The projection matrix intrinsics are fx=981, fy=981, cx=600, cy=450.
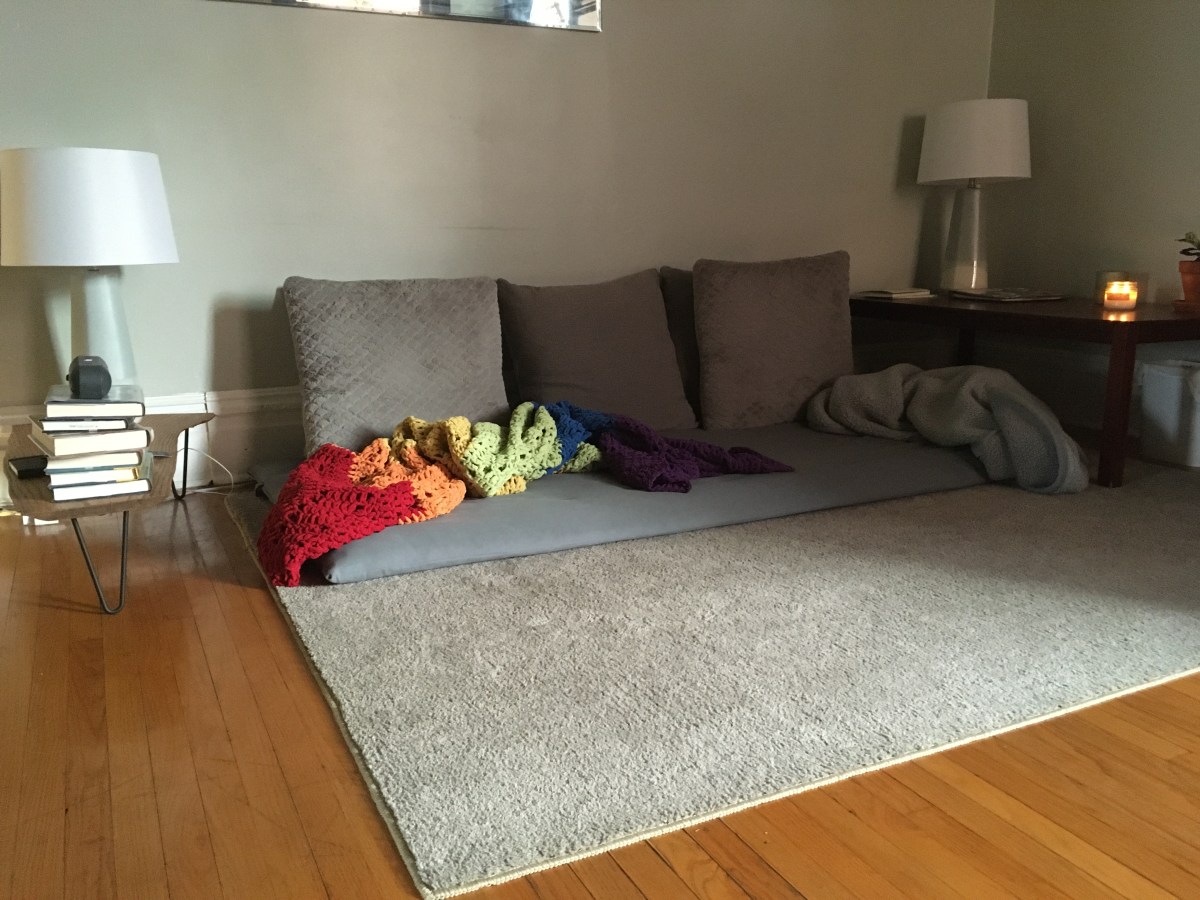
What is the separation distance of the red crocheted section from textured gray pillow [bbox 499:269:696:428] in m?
0.79

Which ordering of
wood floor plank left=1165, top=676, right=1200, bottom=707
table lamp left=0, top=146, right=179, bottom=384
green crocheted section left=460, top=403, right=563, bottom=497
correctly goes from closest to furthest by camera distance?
wood floor plank left=1165, top=676, right=1200, bottom=707
table lamp left=0, top=146, right=179, bottom=384
green crocheted section left=460, top=403, right=563, bottom=497

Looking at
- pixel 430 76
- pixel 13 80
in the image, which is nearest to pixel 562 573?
pixel 430 76

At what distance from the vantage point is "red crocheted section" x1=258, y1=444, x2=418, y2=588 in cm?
218

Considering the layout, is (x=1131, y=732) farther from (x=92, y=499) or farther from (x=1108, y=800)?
(x=92, y=499)

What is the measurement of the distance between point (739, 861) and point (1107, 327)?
223cm

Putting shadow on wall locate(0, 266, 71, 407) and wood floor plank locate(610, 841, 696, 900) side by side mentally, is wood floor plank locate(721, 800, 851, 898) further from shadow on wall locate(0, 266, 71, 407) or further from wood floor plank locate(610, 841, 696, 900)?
shadow on wall locate(0, 266, 71, 407)

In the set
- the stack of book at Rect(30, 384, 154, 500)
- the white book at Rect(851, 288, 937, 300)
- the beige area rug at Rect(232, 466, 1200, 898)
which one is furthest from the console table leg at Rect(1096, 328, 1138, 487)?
the stack of book at Rect(30, 384, 154, 500)

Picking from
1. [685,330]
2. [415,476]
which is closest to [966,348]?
[685,330]

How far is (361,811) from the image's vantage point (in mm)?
1363

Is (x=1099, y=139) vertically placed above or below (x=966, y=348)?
above

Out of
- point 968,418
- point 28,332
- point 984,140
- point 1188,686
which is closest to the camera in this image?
point 1188,686

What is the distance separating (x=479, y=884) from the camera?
121 cm

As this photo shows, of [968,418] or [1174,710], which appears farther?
[968,418]

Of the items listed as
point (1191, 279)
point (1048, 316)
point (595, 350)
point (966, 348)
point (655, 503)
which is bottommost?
point (655, 503)
